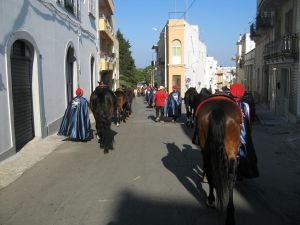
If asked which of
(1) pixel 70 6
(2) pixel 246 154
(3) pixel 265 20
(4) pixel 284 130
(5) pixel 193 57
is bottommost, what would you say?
(4) pixel 284 130

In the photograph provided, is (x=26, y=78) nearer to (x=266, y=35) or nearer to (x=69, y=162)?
(x=69, y=162)

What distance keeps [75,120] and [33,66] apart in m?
2.20

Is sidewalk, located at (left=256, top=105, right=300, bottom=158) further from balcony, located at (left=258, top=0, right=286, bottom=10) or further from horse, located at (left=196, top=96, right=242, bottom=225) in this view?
balcony, located at (left=258, top=0, right=286, bottom=10)

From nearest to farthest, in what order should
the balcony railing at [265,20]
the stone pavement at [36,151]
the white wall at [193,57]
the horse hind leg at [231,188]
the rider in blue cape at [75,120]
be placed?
the horse hind leg at [231,188], the stone pavement at [36,151], the rider in blue cape at [75,120], the balcony railing at [265,20], the white wall at [193,57]

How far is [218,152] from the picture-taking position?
5352 mm

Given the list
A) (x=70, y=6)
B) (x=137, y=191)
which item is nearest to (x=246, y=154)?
(x=137, y=191)

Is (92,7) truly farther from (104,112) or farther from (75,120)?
(104,112)

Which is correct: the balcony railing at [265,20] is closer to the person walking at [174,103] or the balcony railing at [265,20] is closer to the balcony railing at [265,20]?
the balcony railing at [265,20]

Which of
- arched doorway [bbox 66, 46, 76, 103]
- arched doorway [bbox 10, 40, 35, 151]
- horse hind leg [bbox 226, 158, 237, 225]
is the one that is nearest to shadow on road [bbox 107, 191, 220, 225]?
horse hind leg [bbox 226, 158, 237, 225]

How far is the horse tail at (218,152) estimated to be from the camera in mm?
5270

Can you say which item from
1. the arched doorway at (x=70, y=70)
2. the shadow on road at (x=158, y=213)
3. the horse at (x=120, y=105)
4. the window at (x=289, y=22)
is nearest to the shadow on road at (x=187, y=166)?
the shadow on road at (x=158, y=213)

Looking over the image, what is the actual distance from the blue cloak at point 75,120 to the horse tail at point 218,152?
6922 mm

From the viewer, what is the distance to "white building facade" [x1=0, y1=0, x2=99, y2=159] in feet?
30.9

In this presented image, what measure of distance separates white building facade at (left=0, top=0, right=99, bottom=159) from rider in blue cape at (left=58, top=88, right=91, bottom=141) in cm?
111
